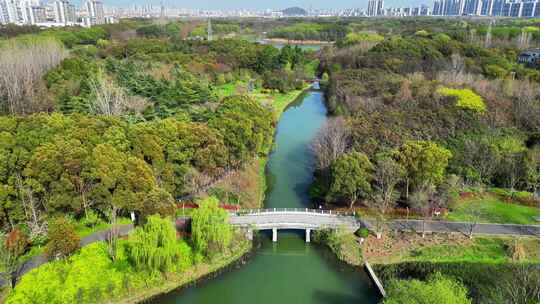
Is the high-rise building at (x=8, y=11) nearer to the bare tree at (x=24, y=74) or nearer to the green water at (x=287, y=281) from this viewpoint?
the bare tree at (x=24, y=74)

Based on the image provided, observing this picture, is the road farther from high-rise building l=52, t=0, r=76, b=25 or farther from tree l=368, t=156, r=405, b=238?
high-rise building l=52, t=0, r=76, b=25

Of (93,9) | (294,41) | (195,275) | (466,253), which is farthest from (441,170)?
(93,9)

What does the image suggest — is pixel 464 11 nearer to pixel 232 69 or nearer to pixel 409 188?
pixel 232 69

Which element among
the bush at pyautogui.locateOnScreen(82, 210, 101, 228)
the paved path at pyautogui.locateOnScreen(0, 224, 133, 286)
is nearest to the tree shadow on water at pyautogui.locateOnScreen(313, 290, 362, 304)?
the paved path at pyautogui.locateOnScreen(0, 224, 133, 286)

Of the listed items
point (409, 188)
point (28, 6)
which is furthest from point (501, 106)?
point (28, 6)

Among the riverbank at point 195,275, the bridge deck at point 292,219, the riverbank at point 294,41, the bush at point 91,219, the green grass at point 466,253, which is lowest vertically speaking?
the riverbank at point 195,275

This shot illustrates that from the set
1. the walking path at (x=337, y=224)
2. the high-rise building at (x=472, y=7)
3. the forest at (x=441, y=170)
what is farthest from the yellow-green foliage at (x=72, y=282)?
the high-rise building at (x=472, y=7)
